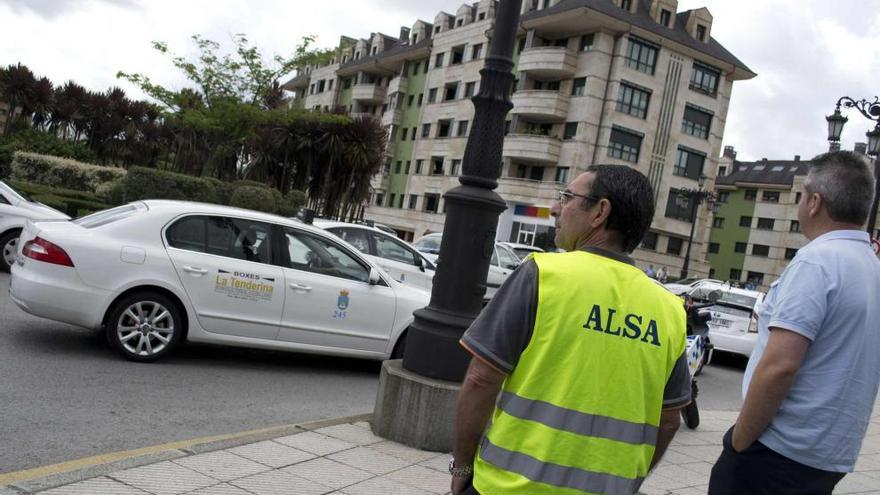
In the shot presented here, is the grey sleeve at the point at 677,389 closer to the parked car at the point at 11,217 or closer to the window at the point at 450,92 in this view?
the parked car at the point at 11,217

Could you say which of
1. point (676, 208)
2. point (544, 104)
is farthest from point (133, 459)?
point (676, 208)

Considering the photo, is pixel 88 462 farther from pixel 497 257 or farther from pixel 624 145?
pixel 624 145

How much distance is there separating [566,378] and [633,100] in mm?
47144

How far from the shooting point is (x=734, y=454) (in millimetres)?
2738

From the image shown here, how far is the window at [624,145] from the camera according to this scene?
46.2 meters

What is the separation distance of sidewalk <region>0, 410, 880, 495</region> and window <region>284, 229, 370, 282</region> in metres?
2.50

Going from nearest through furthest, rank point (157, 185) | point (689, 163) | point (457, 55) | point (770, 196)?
point (157, 185), point (689, 163), point (457, 55), point (770, 196)

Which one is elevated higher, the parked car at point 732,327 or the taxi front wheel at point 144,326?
the parked car at point 732,327

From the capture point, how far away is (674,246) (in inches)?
1976

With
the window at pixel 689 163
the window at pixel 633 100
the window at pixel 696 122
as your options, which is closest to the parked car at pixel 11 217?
the window at pixel 633 100

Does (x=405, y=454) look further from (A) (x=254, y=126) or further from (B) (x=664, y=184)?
(B) (x=664, y=184)

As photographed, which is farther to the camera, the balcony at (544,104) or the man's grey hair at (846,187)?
the balcony at (544,104)

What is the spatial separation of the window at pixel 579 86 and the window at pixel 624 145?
2901 millimetres

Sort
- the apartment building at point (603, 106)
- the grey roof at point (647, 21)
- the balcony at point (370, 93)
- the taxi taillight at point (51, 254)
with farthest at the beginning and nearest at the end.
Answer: the balcony at point (370, 93) < the apartment building at point (603, 106) < the grey roof at point (647, 21) < the taxi taillight at point (51, 254)
